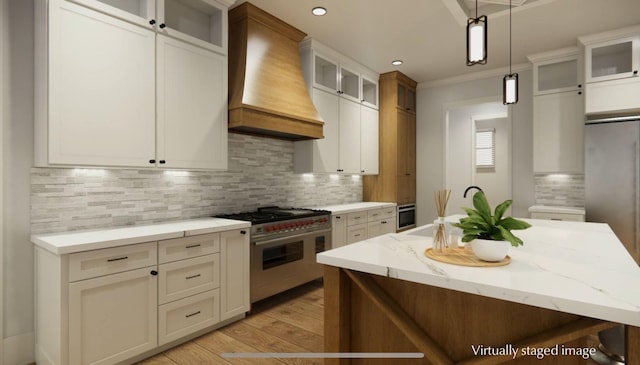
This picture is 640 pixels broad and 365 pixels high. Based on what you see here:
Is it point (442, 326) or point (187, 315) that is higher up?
point (442, 326)

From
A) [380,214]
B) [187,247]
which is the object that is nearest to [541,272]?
[187,247]

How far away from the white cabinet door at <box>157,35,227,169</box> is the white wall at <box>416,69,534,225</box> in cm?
379

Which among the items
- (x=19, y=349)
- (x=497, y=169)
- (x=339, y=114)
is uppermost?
(x=339, y=114)

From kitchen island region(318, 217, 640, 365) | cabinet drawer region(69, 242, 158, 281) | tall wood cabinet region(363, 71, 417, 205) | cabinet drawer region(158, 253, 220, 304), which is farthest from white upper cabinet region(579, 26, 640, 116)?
cabinet drawer region(69, 242, 158, 281)

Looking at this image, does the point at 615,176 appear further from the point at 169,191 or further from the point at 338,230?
the point at 169,191

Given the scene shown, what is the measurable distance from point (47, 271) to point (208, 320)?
1115mm

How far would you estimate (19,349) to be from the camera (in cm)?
217

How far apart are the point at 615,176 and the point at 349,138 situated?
3.04 metres

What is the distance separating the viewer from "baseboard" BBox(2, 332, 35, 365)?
213 cm

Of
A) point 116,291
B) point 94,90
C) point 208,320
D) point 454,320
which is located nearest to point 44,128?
point 94,90

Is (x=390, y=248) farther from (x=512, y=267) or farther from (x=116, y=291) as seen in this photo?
(x=116, y=291)

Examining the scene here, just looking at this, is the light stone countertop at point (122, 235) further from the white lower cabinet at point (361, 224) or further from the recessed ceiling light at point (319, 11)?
the recessed ceiling light at point (319, 11)

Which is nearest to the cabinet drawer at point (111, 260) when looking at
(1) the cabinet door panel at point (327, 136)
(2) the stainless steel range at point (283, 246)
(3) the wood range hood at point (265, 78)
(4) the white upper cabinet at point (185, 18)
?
(2) the stainless steel range at point (283, 246)

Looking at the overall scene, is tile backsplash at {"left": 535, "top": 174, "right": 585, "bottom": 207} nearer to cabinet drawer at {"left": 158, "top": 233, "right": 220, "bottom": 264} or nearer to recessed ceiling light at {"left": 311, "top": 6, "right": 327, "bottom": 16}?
recessed ceiling light at {"left": 311, "top": 6, "right": 327, "bottom": 16}
